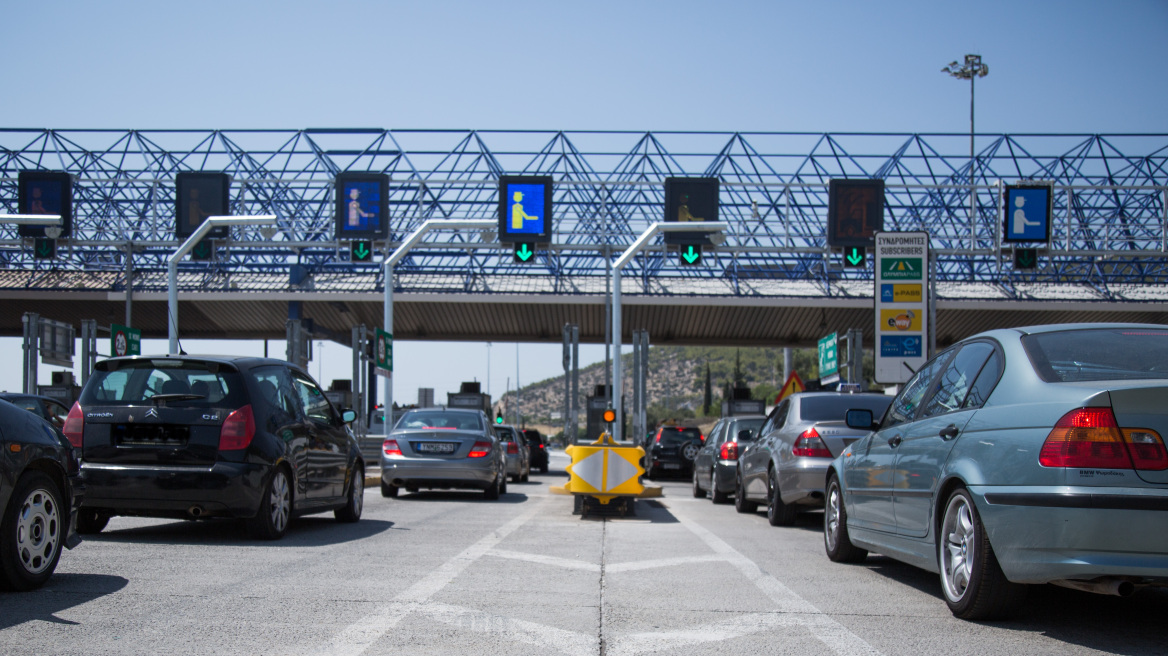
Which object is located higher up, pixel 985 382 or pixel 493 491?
pixel 985 382

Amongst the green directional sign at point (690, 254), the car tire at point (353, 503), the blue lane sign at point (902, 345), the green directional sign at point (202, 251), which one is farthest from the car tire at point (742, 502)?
the green directional sign at point (202, 251)

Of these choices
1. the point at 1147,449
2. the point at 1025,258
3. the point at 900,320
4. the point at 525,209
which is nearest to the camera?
the point at 1147,449

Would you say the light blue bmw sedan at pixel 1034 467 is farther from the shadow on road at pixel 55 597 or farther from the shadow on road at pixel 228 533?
the shadow on road at pixel 228 533

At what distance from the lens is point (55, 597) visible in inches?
249

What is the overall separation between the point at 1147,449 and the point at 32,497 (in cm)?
600

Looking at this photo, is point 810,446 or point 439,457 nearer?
point 810,446

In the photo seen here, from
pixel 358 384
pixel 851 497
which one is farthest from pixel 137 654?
pixel 358 384

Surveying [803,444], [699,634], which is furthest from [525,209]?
[699,634]

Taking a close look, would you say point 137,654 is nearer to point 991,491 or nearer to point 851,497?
point 991,491

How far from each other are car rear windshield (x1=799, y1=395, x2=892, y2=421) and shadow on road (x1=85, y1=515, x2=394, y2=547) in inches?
189

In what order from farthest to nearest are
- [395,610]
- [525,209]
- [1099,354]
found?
[525,209]
[395,610]
[1099,354]

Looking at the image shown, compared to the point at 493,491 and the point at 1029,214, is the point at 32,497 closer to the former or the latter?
the point at 493,491

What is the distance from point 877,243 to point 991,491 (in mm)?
12245

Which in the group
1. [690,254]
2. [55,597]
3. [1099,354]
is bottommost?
[55,597]
